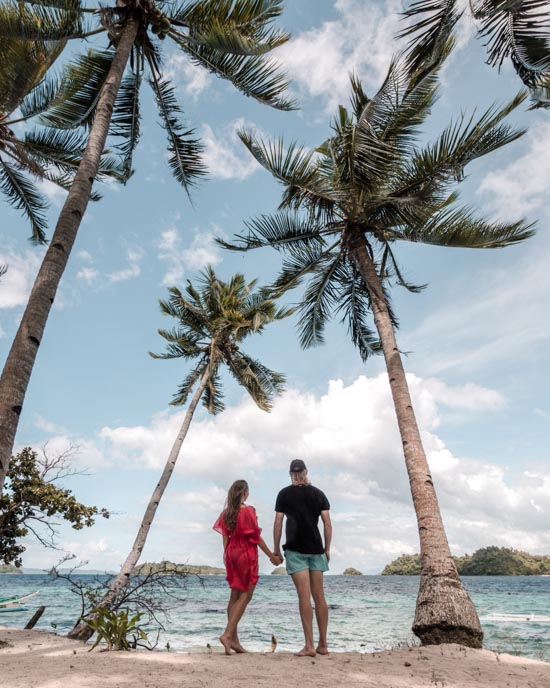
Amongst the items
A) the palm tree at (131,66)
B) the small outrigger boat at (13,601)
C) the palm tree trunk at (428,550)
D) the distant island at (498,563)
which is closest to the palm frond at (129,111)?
the palm tree at (131,66)

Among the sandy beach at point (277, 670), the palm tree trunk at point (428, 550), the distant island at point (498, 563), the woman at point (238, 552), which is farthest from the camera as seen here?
the distant island at point (498, 563)

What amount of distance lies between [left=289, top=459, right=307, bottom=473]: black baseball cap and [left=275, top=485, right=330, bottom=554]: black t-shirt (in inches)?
7.4

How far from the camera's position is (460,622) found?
6.41 m

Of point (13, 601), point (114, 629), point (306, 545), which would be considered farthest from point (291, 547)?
point (13, 601)

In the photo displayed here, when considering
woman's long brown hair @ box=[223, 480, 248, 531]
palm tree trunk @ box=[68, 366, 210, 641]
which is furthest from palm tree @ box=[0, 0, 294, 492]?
palm tree trunk @ box=[68, 366, 210, 641]

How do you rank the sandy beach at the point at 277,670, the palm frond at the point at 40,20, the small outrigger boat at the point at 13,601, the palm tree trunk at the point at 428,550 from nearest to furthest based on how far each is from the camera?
the sandy beach at the point at 277,670 < the palm tree trunk at the point at 428,550 < the palm frond at the point at 40,20 < the small outrigger boat at the point at 13,601

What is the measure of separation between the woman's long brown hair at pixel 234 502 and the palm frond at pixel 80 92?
769 cm

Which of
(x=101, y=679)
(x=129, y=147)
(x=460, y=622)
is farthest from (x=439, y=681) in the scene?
(x=129, y=147)

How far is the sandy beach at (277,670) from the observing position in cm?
433

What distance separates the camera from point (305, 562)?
18.1 ft

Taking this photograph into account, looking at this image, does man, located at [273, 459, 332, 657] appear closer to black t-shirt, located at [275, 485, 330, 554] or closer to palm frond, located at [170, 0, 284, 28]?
black t-shirt, located at [275, 485, 330, 554]

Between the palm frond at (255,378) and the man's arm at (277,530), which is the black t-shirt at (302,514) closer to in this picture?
the man's arm at (277,530)

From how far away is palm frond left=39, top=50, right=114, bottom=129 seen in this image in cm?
877

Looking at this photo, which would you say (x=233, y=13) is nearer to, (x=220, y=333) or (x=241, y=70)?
(x=241, y=70)
